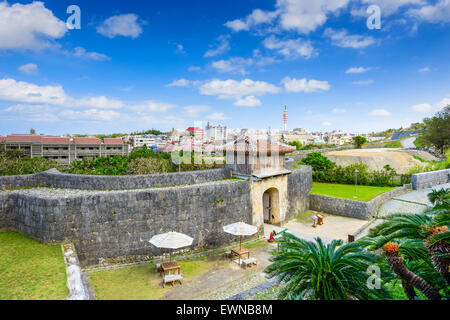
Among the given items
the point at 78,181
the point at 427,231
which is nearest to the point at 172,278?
the point at 78,181

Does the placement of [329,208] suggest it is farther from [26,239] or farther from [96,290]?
[26,239]

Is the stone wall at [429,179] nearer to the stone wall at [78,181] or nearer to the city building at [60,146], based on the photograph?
the stone wall at [78,181]

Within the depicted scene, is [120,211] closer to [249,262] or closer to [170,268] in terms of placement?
[170,268]

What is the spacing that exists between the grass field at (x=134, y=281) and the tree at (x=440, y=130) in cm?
4295

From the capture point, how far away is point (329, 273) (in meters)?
5.35

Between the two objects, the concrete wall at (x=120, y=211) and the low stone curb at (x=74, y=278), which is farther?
the concrete wall at (x=120, y=211)

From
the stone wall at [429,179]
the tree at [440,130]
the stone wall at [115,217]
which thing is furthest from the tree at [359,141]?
the stone wall at [115,217]

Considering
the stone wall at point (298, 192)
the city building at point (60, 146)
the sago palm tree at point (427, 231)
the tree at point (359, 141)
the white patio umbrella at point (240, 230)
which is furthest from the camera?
the tree at point (359, 141)

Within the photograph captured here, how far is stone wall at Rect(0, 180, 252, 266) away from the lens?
400 inches

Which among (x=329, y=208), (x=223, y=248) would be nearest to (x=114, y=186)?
(x=223, y=248)

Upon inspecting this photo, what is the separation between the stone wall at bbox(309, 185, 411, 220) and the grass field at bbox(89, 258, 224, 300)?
39.3 feet

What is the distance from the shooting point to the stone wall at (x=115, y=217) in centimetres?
1016
